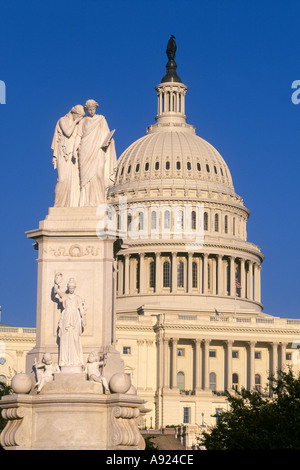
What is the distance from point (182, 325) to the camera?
164m

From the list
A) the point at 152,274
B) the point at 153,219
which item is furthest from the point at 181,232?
the point at 152,274

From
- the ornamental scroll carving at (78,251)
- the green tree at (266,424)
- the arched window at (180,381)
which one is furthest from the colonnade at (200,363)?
the ornamental scroll carving at (78,251)

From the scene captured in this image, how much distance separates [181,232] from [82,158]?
15134cm

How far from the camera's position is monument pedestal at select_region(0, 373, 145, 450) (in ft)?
101

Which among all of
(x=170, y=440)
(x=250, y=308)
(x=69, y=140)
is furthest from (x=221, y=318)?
(x=69, y=140)

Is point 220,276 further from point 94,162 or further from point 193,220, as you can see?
point 94,162

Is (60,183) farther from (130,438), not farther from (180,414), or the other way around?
(180,414)

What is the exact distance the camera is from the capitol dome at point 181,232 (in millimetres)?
182500

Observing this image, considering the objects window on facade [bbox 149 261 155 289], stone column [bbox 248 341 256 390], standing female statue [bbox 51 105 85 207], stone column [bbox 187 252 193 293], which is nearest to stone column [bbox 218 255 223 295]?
stone column [bbox 187 252 193 293]

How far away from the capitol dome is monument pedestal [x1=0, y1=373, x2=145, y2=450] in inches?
5679

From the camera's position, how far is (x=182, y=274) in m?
186

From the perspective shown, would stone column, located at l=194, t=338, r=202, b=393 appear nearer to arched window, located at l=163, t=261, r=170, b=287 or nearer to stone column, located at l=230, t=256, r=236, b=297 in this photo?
arched window, located at l=163, t=261, r=170, b=287

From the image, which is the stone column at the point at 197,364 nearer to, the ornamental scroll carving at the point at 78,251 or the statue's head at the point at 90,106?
the statue's head at the point at 90,106
